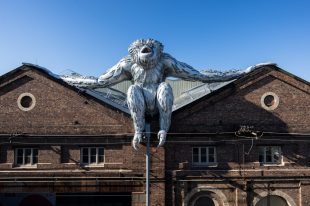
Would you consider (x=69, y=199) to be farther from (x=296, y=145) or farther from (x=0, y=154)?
(x=296, y=145)

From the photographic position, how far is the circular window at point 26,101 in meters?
25.5

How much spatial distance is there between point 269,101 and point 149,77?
266 inches

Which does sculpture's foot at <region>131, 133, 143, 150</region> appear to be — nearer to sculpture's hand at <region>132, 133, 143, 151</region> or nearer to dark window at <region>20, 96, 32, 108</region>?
sculpture's hand at <region>132, 133, 143, 151</region>

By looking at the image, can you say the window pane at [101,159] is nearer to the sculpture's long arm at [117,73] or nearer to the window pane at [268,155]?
the sculpture's long arm at [117,73]

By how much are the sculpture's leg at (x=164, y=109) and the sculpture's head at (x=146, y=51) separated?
1431mm

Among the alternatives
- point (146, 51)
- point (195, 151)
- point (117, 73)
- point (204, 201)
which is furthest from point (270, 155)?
point (117, 73)

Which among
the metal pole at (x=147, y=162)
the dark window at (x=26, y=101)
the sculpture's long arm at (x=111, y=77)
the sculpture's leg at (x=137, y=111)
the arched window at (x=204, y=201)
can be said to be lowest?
the arched window at (x=204, y=201)

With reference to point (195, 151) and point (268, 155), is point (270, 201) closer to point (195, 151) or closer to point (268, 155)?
point (268, 155)

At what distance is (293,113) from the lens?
1015 inches

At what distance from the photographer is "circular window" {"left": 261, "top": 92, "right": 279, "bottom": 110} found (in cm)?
2580

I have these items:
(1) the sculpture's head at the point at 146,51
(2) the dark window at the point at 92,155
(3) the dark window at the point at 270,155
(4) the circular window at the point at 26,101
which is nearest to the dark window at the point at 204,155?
(3) the dark window at the point at 270,155

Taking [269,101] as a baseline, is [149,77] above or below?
above

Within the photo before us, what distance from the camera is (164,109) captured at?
23.6 m

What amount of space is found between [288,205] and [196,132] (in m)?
6.02
